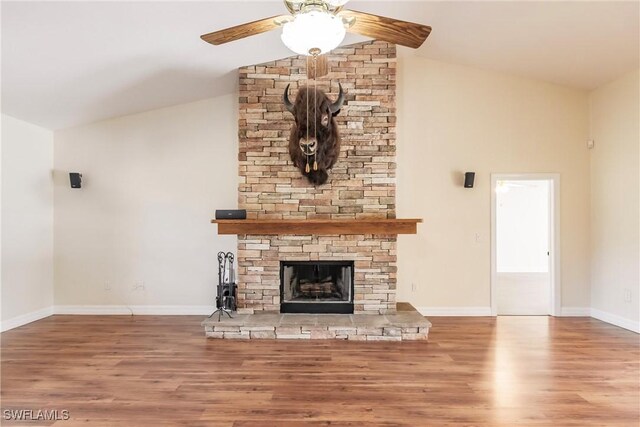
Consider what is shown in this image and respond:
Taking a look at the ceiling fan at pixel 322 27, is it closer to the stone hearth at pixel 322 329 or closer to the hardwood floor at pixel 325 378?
the hardwood floor at pixel 325 378

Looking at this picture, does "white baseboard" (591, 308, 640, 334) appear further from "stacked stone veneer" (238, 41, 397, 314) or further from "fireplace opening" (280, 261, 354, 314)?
"fireplace opening" (280, 261, 354, 314)

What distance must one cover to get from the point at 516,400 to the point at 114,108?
16.9 feet

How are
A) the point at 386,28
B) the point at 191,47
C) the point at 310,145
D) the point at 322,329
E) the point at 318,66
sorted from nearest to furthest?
1. the point at 386,28
2. the point at 318,66
3. the point at 191,47
4. the point at 322,329
5. the point at 310,145

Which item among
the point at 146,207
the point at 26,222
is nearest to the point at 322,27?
the point at 146,207

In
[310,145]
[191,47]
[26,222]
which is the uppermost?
[191,47]

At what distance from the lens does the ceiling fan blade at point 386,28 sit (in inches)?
84.3

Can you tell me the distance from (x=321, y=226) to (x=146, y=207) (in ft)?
8.16

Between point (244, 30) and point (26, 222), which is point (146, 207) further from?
point (244, 30)

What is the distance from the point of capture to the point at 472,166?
4.90 meters

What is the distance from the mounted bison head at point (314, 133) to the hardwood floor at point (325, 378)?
6.44ft

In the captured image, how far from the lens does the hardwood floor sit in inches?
94.7

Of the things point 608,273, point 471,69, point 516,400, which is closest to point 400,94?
point 471,69

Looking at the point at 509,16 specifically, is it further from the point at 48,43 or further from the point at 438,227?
the point at 48,43

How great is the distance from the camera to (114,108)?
181 inches
